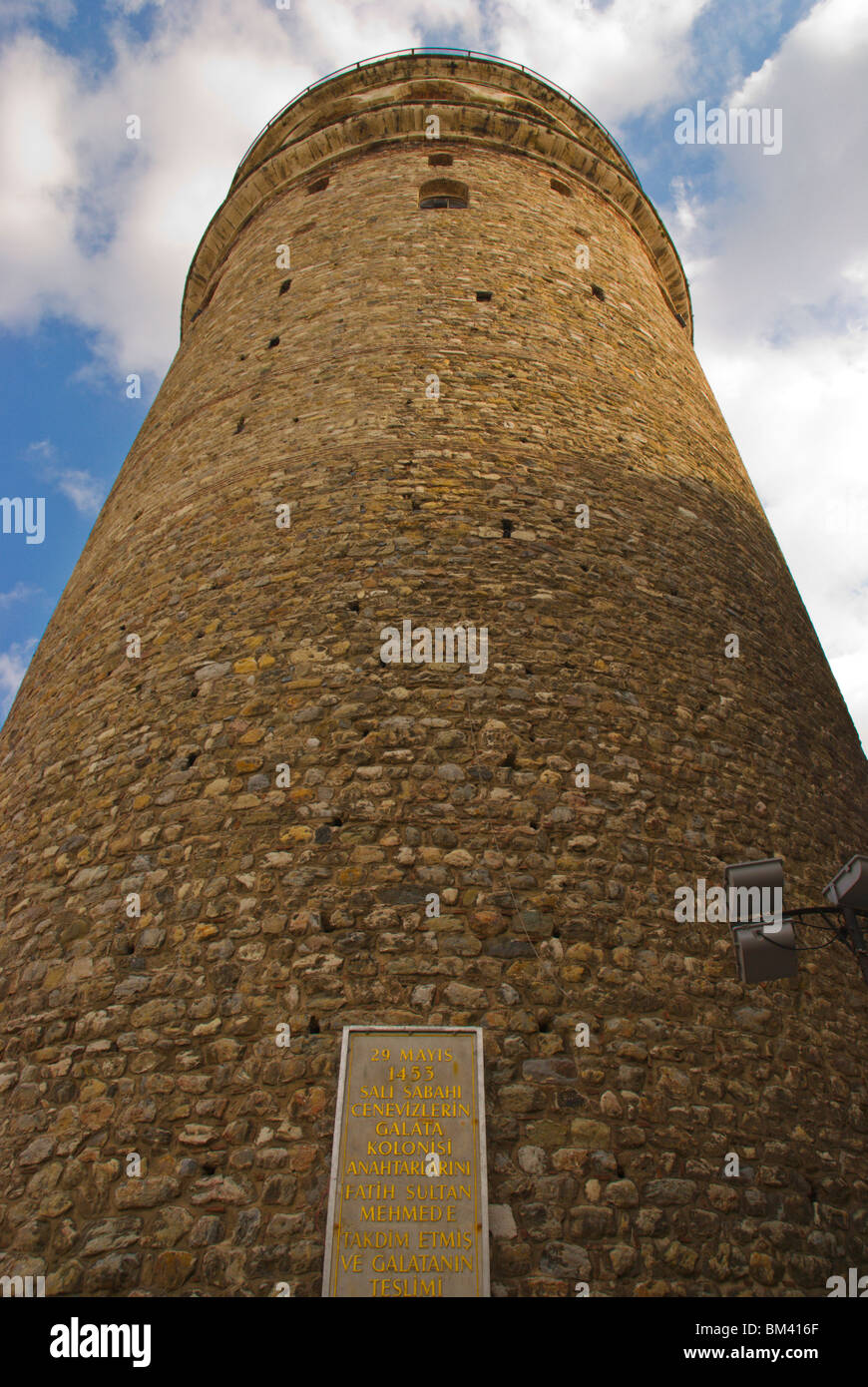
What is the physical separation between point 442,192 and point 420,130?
54.8 inches

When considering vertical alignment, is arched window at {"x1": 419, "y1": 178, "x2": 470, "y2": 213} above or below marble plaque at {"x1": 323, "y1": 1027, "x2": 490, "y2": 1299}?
above

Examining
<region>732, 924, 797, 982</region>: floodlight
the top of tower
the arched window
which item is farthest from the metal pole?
the top of tower

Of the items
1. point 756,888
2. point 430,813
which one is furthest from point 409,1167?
point 756,888

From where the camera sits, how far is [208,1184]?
309 cm

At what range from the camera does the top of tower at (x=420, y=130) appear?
9.12m

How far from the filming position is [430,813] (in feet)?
13.0

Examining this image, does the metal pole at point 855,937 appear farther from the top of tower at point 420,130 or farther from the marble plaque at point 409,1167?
the top of tower at point 420,130

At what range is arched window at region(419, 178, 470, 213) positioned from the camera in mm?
8273

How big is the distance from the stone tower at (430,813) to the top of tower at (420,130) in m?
2.88

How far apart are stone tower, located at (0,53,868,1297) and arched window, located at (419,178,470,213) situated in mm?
1202

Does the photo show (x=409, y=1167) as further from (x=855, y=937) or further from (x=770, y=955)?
(x=855, y=937)

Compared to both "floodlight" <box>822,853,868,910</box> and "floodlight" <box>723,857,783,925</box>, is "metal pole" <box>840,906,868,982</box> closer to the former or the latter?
Answer: "floodlight" <box>822,853,868,910</box>

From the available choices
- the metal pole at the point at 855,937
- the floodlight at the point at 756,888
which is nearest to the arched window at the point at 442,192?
the floodlight at the point at 756,888

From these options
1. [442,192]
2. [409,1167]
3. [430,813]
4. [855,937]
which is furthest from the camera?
[442,192]
